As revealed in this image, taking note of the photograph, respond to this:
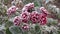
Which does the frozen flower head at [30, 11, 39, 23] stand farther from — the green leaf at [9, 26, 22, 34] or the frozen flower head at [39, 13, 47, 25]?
the green leaf at [9, 26, 22, 34]

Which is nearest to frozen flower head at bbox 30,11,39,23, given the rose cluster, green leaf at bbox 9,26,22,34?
the rose cluster

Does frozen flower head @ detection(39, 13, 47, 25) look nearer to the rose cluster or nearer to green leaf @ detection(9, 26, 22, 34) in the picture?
the rose cluster

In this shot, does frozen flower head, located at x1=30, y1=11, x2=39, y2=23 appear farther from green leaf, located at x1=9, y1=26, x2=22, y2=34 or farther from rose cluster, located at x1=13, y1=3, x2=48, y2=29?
green leaf, located at x1=9, y1=26, x2=22, y2=34

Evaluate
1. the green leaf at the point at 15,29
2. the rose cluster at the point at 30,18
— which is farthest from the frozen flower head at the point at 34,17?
the green leaf at the point at 15,29

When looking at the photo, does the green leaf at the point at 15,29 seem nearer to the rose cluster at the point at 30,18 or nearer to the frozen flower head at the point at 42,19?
the rose cluster at the point at 30,18

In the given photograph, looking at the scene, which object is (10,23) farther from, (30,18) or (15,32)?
(30,18)

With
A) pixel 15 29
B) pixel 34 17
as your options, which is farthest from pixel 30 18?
pixel 15 29

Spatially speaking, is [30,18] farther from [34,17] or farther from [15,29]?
[15,29]

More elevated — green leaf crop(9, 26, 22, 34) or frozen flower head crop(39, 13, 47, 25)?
frozen flower head crop(39, 13, 47, 25)

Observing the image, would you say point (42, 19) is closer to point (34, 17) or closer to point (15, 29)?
point (34, 17)

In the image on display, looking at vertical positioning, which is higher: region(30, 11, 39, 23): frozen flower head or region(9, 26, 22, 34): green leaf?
region(30, 11, 39, 23): frozen flower head

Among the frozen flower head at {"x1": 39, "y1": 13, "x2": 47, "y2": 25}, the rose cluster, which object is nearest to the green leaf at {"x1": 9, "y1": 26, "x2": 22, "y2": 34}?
the rose cluster
